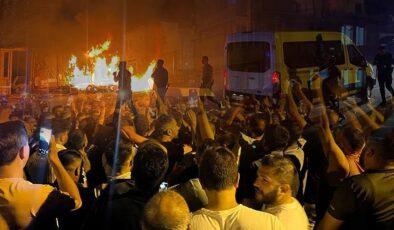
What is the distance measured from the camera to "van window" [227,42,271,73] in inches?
376

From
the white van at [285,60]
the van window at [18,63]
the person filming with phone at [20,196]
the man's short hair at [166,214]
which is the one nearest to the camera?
the man's short hair at [166,214]

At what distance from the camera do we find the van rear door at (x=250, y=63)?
31.0 feet

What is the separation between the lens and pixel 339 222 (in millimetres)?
2189

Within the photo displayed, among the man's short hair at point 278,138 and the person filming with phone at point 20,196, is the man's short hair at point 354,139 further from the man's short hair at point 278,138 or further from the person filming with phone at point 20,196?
the person filming with phone at point 20,196

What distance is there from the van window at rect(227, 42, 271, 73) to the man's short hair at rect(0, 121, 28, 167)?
769 centimetres

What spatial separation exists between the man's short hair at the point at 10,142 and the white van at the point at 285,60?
24.2 ft

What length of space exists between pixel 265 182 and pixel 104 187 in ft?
2.82

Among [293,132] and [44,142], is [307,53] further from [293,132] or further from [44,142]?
Answer: [44,142]

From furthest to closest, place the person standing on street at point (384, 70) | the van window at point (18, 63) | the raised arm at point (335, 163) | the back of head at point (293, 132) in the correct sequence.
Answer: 1. the van window at point (18, 63)
2. the person standing on street at point (384, 70)
3. the back of head at point (293, 132)
4. the raised arm at point (335, 163)

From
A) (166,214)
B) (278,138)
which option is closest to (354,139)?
(278,138)

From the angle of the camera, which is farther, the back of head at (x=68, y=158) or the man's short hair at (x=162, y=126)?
the man's short hair at (x=162, y=126)

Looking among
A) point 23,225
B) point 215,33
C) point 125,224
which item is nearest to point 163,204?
point 125,224

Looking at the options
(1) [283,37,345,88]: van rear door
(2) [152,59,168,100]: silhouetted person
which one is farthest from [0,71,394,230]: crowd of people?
(2) [152,59,168,100]: silhouetted person

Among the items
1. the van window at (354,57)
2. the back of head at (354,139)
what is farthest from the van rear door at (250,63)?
the back of head at (354,139)
